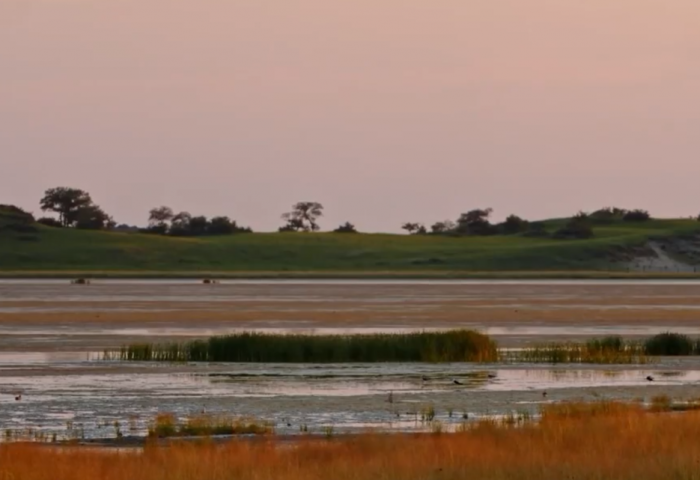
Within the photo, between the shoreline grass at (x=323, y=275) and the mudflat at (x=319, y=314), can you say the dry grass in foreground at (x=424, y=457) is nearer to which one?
the mudflat at (x=319, y=314)

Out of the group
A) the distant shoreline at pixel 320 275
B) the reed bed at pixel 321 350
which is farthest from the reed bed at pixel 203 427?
the distant shoreline at pixel 320 275

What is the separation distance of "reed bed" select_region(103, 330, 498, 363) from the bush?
506 cm

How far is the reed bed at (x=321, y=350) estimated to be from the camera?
44.5 meters

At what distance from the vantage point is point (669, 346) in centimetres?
4766

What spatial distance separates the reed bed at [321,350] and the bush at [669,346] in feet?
16.6

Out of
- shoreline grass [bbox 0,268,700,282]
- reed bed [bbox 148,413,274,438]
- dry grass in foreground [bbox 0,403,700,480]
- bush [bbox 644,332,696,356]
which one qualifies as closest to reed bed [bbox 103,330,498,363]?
bush [bbox 644,332,696,356]

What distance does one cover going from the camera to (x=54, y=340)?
175 feet

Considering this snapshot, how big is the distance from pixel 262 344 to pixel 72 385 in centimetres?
959

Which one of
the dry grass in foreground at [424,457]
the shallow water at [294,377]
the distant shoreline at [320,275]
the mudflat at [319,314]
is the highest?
the distant shoreline at [320,275]

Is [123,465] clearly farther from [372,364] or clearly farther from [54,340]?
[54,340]

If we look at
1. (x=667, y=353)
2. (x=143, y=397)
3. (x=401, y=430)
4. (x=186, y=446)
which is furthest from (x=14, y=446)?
(x=667, y=353)

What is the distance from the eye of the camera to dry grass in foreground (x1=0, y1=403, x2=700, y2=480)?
20.7 m

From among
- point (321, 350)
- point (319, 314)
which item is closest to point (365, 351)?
point (321, 350)

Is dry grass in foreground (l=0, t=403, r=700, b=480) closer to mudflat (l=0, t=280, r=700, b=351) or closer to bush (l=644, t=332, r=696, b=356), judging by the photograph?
bush (l=644, t=332, r=696, b=356)
